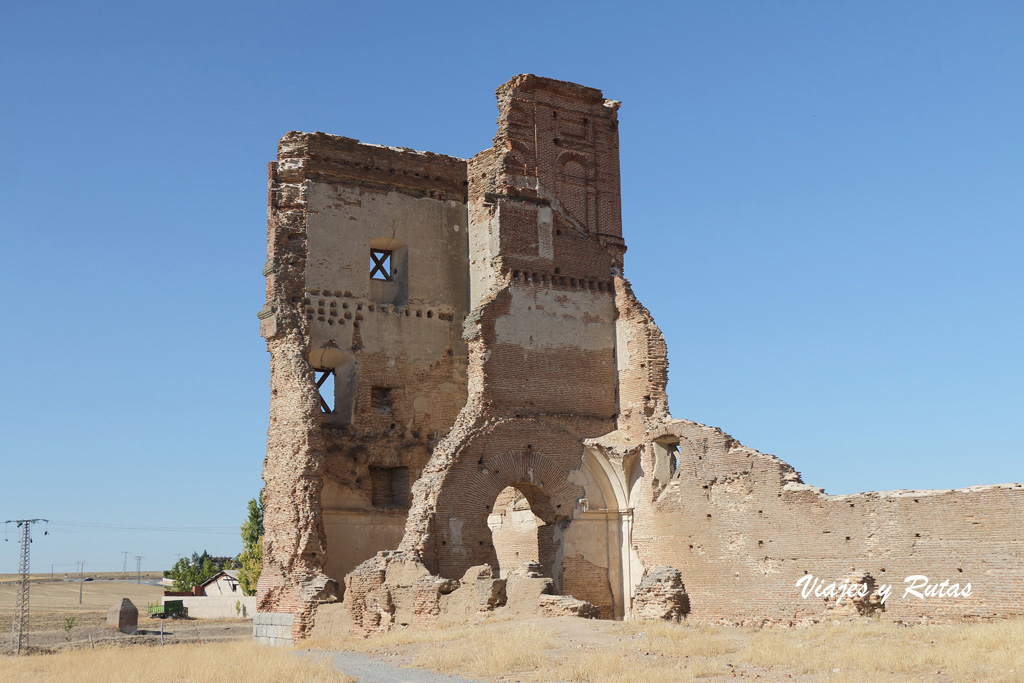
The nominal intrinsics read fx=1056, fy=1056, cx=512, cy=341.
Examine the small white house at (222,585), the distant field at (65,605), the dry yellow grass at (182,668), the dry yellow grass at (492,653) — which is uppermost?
the dry yellow grass at (492,653)

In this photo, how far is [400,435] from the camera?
68.8ft

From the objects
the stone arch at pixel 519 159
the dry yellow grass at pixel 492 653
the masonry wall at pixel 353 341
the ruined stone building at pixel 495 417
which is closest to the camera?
the dry yellow grass at pixel 492 653

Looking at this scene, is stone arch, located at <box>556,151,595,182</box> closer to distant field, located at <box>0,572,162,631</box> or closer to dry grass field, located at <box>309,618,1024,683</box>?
dry grass field, located at <box>309,618,1024,683</box>

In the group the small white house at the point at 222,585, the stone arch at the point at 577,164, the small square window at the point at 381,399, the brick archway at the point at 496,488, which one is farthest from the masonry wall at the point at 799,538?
the small white house at the point at 222,585

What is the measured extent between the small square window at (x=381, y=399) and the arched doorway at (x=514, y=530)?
114 inches

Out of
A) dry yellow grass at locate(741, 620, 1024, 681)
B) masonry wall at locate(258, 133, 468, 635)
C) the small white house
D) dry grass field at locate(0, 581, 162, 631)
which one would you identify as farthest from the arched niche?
the small white house

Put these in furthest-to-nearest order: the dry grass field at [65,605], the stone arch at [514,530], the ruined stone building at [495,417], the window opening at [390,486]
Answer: the dry grass field at [65,605], the window opening at [390,486], the stone arch at [514,530], the ruined stone building at [495,417]

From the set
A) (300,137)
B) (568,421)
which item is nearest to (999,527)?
(568,421)

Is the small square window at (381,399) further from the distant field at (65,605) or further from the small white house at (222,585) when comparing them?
the small white house at (222,585)

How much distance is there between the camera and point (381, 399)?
21219 mm

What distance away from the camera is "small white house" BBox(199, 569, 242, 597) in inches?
1978

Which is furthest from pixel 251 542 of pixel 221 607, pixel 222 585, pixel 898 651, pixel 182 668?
pixel 898 651

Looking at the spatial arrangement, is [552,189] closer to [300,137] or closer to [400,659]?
[300,137]

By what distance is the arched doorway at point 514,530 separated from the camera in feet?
66.2
